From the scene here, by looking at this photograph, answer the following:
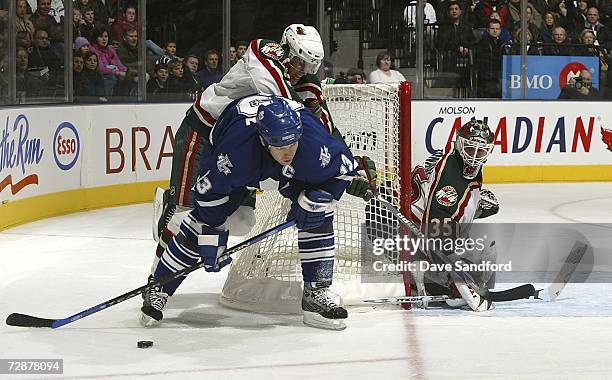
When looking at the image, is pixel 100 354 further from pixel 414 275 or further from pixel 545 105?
pixel 545 105

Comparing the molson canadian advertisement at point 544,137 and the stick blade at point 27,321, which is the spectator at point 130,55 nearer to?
the molson canadian advertisement at point 544,137

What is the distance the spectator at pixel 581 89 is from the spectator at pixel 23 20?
517 centimetres

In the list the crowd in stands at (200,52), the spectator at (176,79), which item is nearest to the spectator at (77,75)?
the crowd in stands at (200,52)

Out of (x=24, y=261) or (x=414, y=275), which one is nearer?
(x=414, y=275)

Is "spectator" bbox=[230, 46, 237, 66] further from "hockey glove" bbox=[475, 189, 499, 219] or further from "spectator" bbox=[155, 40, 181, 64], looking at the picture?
"hockey glove" bbox=[475, 189, 499, 219]

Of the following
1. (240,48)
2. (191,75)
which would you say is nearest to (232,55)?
(240,48)

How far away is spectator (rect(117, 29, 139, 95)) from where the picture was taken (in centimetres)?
875

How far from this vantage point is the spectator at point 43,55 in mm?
7633

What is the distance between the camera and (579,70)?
10.8 meters

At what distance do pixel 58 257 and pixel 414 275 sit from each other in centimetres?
217

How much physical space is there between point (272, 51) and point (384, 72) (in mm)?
6016

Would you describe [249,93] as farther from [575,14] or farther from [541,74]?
[575,14]

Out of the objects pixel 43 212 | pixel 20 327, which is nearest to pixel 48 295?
pixel 20 327

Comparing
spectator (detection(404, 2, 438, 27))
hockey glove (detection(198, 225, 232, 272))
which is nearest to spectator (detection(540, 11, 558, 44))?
spectator (detection(404, 2, 438, 27))
